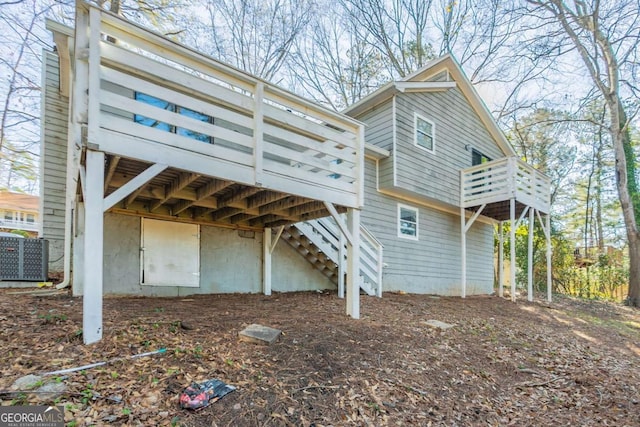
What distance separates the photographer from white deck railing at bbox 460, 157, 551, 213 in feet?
35.0

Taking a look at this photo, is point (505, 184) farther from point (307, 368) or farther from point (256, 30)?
point (256, 30)

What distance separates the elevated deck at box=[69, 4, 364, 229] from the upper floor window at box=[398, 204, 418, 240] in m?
5.06

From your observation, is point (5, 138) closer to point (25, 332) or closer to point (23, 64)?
point (23, 64)

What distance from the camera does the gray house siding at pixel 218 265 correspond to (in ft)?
21.5

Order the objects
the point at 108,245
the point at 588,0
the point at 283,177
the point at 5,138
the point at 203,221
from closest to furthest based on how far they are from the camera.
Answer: the point at 283,177
the point at 108,245
the point at 203,221
the point at 5,138
the point at 588,0

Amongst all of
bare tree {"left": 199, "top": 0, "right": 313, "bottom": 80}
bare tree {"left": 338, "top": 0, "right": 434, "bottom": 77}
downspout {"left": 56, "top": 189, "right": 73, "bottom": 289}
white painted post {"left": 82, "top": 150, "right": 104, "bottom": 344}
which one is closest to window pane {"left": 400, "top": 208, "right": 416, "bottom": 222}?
downspout {"left": 56, "top": 189, "right": 73, "bottom": 289}

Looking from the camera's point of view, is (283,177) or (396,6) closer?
(283,177)

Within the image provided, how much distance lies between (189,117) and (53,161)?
438 cm

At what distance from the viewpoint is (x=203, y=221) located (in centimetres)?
752

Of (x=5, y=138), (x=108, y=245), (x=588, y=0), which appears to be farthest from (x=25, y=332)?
(x=588, y=0)

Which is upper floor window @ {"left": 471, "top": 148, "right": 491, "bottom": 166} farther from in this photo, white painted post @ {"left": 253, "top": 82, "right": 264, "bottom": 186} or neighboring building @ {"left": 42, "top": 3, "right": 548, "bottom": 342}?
white painted post @ {"left": 253, "top": 82, "right": 264, "bottom": 186}

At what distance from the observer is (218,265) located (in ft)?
25.8

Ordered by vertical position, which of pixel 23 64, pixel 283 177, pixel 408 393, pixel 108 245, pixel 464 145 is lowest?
pixel 408 393

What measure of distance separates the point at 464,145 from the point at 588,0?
23.6 feet
